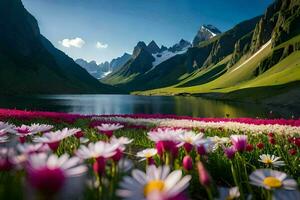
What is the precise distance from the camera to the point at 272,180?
2195 millimetres

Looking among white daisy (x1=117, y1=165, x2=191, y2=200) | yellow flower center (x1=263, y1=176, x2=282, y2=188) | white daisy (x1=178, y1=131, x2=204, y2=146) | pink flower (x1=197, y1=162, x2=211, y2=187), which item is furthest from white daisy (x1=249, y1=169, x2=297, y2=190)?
white daisy (x1=178, y1=131, x2=204, y2=146)

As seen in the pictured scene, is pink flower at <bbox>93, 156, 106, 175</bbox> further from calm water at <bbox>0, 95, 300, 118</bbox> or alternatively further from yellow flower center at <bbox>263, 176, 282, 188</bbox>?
calm water at <bbox>0, 95, 300, 118</bbox>

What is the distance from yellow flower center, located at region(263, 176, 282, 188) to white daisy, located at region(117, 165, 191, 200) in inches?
27.9

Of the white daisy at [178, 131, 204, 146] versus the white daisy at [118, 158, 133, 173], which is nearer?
the white daisy at [118, 158, 133, 173]

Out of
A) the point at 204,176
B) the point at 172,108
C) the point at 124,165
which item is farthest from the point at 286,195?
the point at 172,108

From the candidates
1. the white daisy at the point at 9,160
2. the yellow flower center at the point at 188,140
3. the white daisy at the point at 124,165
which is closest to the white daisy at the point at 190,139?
the yellow flower center at the point at 188,140

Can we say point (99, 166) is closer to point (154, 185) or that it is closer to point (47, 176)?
point (154, 185)

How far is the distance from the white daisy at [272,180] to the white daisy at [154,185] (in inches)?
25.0

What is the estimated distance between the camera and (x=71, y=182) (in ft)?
4.65

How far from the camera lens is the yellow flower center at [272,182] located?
2115 mm

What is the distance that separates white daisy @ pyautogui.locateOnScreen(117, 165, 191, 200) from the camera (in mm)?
1498

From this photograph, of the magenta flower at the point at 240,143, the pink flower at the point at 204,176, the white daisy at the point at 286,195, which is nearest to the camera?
the pink flower at the point at 204,176

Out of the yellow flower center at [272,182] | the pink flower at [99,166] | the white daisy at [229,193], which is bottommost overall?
the white daisy at [229,193]

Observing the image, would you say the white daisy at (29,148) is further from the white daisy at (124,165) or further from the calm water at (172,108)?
the calm water at (172,108)
